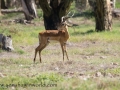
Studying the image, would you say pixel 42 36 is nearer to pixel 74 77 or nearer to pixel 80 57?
pixel 80 57

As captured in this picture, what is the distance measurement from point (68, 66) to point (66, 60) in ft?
5.04

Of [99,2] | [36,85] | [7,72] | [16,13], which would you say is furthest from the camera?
[16,13]

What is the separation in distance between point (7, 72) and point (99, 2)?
1182 centimetres

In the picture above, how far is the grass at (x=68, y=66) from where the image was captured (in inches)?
353

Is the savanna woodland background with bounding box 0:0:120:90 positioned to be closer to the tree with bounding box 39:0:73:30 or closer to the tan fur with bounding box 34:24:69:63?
the tree with bounding box 39:0:73:30

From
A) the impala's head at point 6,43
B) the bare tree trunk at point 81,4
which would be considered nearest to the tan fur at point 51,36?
the impala's head at point 6,43

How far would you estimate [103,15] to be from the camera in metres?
21.9

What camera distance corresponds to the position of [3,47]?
609 inches

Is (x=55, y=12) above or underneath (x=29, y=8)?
above

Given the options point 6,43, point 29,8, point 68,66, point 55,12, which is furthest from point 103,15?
point 68,66

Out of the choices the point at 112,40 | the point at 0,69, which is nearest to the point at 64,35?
the point at 0,69

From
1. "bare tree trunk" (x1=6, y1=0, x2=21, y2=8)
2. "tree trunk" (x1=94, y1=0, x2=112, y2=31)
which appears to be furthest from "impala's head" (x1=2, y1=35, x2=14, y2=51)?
"bare tree trunk" (x1=6, y1=0, x2=21, y2=8)

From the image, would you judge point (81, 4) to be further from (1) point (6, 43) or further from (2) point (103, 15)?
(1) point (6, 43)

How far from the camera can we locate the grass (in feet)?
29.4
